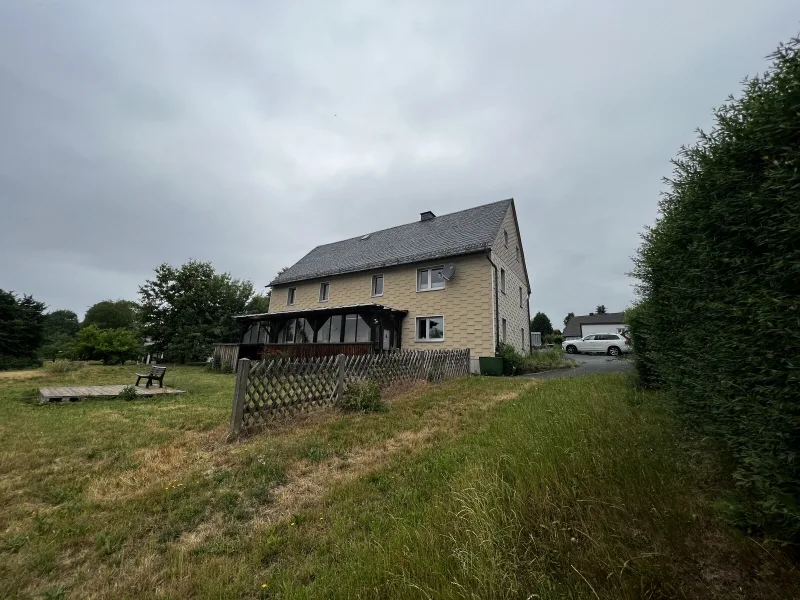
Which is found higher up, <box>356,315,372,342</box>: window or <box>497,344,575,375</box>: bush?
<box>356,315,372,342</box>: window

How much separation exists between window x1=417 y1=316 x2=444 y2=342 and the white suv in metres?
18.6

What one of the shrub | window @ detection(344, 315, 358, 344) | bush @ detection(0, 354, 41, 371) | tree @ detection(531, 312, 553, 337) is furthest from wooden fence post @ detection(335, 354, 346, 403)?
tree @ detection(531, 312, 553, 337)

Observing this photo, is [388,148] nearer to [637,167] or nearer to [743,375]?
[637,167]

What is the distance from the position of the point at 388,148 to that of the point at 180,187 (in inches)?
581

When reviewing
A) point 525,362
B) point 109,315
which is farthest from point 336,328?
point 109,315

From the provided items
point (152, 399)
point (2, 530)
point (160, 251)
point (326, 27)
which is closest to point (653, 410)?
point (2, 530)

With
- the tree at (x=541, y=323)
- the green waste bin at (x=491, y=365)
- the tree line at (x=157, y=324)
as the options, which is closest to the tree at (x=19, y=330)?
the tree line at (x=157, y=324)

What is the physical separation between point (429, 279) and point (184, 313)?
24878 millimetres

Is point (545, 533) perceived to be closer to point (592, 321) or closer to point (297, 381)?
point (297, 381)

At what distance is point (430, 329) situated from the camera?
18.0 m

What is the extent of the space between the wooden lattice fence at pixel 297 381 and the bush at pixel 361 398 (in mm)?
243

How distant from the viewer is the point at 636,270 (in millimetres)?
6707

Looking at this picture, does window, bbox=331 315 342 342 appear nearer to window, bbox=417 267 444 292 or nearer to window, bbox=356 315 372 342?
window, bbox=356 315 372 342

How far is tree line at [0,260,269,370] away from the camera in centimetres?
2145
